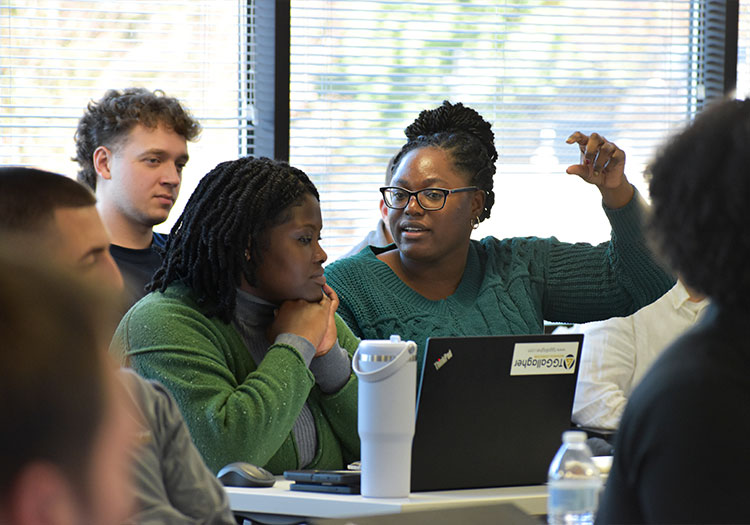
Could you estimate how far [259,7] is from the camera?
12.7 ft

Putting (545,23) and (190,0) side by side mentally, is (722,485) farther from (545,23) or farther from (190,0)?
(545,23)

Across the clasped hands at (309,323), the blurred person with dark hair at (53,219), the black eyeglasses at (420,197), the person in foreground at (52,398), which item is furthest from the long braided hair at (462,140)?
the person in foreground at (52,398)

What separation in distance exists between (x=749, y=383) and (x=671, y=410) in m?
0.09

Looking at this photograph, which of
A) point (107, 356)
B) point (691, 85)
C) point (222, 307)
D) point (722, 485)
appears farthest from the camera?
point (691, 85)

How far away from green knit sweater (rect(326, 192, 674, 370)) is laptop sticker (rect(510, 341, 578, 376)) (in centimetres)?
64

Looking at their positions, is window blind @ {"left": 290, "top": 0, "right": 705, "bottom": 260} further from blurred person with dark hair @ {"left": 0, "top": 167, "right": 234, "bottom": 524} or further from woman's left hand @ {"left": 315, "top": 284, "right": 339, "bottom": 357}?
blurred person with dark hair @ {"left": 0, "top": 167, "right": 234, "bottom": 524}

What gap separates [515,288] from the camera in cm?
255

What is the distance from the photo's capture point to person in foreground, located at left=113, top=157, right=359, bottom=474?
5.94 feet

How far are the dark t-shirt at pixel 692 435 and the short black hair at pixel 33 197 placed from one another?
0.63 meters

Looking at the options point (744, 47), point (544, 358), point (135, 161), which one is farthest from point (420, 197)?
point (744, 47)

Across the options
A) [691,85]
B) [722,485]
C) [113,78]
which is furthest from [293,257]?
[691,85]

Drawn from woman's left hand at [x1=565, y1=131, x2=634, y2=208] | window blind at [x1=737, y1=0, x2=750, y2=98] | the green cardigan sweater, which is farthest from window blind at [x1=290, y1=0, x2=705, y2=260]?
the green cardigan sweater

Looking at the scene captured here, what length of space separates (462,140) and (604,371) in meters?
0.95

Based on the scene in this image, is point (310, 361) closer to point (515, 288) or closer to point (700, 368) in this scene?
point (515, 288)
